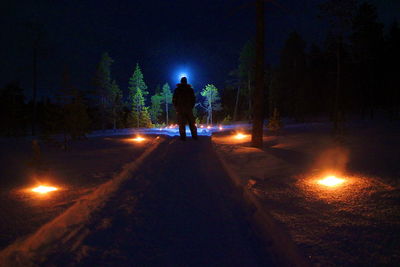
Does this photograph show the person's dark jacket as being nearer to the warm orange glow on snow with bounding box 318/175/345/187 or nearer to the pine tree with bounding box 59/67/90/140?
the pine tree with bounding box 59/67/90/140

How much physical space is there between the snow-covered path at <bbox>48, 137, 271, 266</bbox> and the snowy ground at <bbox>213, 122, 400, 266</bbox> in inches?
22.9

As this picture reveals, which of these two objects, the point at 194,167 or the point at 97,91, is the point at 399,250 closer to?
the point at 194,167

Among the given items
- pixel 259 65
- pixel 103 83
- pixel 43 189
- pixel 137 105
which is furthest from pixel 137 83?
pixel 43 189

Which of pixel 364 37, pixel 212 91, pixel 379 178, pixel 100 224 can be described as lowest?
pixel 100 224

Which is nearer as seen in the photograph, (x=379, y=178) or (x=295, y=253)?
(x=295, y=253)

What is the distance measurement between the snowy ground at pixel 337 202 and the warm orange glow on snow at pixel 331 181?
0.39ft

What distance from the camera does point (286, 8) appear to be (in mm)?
11625

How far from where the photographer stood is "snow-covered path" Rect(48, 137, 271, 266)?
300cm

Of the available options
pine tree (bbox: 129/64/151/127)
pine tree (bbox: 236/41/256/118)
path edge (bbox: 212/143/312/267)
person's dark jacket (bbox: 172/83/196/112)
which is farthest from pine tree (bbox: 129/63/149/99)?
path edge (bbox: 212/143/312/267)

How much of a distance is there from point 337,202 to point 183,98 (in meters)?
11.1

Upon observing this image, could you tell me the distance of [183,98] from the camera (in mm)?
14664

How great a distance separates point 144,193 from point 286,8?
10.0m

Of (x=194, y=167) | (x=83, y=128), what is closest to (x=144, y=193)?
(x=194, y=167)

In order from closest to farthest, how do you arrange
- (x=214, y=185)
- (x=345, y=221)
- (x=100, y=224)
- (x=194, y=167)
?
(x=345, y=221) → (x=100, y=224) → (x=214, y=185) → (x=194, y=167)
